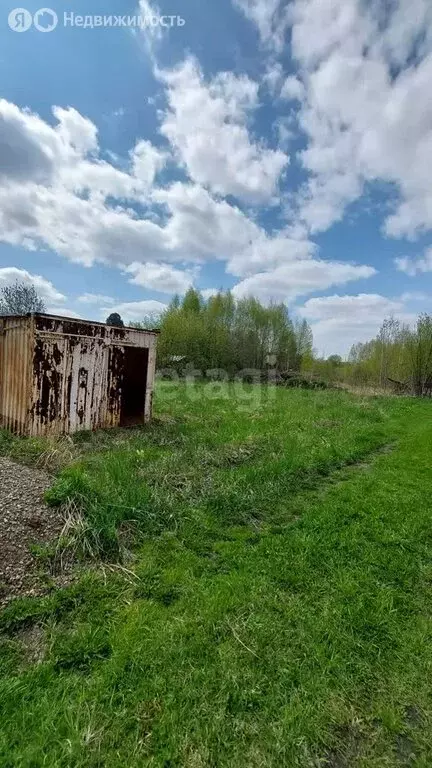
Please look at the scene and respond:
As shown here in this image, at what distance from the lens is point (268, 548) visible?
3.39 metres

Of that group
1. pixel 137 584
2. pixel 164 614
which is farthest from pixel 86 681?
pixel 137 584

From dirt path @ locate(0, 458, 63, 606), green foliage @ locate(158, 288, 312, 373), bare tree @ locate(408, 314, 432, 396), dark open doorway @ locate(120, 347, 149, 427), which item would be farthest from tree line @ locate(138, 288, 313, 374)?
dirt path @ locate(0, 458, 63, 606)

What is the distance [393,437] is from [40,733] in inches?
366

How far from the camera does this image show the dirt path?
2604 mm

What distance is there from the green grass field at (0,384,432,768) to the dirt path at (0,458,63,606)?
0.65 feet

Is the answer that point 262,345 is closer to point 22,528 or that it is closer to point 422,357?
point 422,357

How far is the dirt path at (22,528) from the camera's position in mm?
2604

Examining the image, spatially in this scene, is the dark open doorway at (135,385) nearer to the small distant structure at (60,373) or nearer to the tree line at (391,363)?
the small distant structure at (60,373)

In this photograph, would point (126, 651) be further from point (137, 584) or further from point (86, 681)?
point (137, 584)

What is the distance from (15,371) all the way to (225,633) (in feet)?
19.6

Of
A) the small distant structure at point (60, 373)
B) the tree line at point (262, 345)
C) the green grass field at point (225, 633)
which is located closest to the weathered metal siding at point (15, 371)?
the small distant structure at point (60, 373)

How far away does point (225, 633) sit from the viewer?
7.59 feet

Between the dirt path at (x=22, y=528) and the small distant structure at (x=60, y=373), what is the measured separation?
255cm

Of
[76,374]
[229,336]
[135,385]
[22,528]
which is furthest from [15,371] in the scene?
[229,336]
